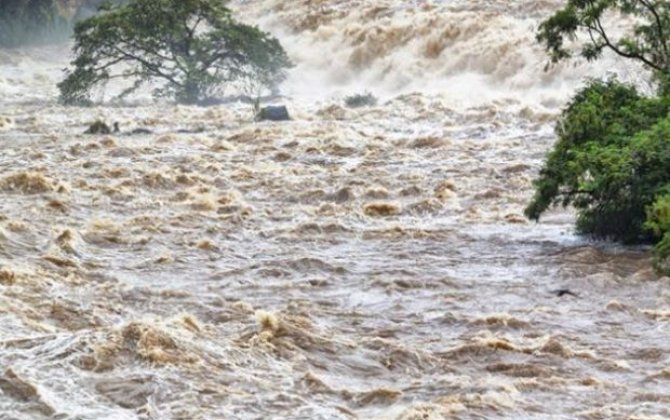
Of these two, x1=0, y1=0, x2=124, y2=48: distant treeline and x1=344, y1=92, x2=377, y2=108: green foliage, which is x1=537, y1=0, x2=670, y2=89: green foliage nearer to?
x1=344, y1=92, x2=377, y2=108: green foliage

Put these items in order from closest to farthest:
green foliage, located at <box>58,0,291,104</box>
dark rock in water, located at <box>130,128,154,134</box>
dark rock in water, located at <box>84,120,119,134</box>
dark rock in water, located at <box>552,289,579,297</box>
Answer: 1. dark rock in water, located at <box>552,289,579,297</box>
2. dark rock in water, located at <box>84,120,119,134</box>
3. dark rock in water, located at <box>130,128,154,134</box>
4. green foliage, located at <box>58,0,291,104</box>

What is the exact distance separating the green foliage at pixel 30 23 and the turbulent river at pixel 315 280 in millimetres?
18505

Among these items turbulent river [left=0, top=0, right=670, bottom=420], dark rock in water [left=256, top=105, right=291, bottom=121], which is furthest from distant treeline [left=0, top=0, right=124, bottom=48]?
dark rock in water [left=256, top=105, right=291, bottom=121]

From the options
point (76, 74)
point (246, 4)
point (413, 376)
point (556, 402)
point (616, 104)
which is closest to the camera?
point (556, 402)

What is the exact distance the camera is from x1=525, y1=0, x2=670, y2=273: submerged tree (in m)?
11.0

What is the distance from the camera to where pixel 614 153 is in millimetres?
11211

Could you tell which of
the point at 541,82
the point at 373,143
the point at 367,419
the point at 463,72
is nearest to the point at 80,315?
the point at 367,419

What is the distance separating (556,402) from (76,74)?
21.6m

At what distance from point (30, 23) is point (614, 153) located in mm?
32623

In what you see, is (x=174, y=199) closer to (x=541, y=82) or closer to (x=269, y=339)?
(x=269, y=339)

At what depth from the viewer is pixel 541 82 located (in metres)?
24.8

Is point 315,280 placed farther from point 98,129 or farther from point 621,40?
point 98,129

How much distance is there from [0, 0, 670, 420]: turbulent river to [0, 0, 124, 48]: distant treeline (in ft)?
60.8

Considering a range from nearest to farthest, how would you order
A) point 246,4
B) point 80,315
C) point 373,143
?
point 80,315, point 373,143, point 246,4
